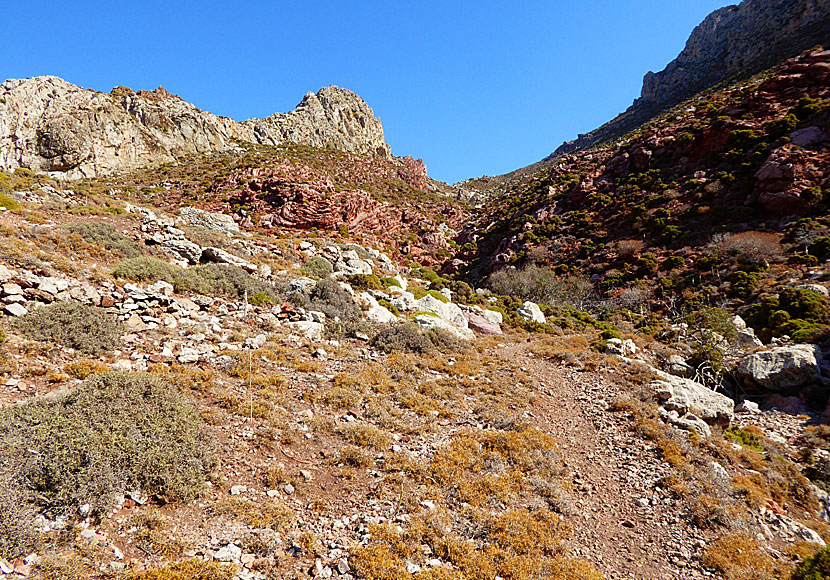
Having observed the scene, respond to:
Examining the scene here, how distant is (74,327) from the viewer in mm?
7039

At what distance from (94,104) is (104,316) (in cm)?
5720

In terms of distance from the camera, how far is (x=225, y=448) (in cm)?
559

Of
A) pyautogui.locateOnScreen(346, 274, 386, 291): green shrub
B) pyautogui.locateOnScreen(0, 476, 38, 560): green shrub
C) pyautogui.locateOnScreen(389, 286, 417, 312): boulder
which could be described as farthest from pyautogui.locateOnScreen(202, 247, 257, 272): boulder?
pyautogui.locateOnScreen(0, 476, 38, 560): green shrub

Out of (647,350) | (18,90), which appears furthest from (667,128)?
(18,90)

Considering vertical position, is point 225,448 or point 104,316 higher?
point 104,316

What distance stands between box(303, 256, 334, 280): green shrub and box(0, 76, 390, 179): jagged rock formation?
4069cm

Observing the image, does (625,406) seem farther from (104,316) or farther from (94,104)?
(94,104)

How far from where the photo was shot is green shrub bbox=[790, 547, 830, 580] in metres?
4.54

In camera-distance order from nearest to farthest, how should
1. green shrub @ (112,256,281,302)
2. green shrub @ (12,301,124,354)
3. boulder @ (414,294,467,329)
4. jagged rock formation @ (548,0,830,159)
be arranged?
green shrub @ (12,301,124,354)
green shrub @ (112,256,281,302)
boulder @ (414,294,467,329)
jagged rock formation @ (548,0,830,159)

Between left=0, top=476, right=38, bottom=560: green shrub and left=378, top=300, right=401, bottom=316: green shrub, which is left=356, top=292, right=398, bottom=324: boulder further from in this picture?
left=0, top=476, right=38, bottom=560: green shrub

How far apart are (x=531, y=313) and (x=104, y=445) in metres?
20.2

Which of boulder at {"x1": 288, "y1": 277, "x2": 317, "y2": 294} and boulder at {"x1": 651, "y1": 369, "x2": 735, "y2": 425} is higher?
boulder at {"x1": 288, "y1": 277, "x2": 317, "y2": 294}

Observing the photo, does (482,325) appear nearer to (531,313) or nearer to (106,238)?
(531,313)

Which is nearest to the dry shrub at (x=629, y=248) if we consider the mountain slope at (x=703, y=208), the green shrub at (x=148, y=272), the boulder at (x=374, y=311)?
the mountain slope at (x=703, y=208)
